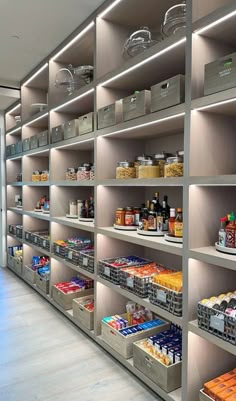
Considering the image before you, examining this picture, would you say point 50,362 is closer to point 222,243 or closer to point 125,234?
point 125,234

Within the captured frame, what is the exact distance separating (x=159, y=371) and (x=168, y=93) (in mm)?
1591

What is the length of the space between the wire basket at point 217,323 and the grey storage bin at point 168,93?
108 cm

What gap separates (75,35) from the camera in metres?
2.64

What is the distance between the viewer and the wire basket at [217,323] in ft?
4.69

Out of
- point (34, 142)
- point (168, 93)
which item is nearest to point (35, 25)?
point (34, 142)

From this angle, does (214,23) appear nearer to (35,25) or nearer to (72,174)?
(35,25)

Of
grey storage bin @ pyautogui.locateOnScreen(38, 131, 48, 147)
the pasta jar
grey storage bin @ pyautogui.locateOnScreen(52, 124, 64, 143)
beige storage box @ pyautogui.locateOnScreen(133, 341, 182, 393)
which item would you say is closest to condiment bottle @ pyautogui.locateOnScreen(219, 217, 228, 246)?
the pasta jar

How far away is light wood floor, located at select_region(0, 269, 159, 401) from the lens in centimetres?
194

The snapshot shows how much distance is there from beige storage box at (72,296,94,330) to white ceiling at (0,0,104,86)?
2.33m

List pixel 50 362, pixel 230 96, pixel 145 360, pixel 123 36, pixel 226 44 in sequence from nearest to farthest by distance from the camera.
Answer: pixel 230 96
pixel 226 44
pixel 145 360
pixel 50 362
pixel 123 36

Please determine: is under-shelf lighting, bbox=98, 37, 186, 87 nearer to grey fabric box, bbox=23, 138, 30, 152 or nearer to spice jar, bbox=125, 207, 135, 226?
spice jar, bbox=125, 207, 135, 226

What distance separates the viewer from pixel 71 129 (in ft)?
9.32

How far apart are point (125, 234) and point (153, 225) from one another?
218mm

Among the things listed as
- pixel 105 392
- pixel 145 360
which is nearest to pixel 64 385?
pixel 105 392
